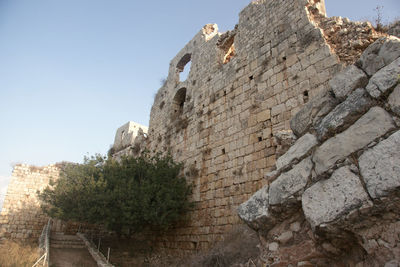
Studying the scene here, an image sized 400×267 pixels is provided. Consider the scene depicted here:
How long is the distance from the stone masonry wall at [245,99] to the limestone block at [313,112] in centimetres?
193

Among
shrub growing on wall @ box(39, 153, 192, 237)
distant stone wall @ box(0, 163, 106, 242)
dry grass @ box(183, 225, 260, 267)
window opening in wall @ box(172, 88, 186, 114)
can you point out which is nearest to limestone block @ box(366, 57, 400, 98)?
dry grass @ box(183, 225, 260, 267)

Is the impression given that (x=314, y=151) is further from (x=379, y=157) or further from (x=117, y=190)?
(x=117, y=190)

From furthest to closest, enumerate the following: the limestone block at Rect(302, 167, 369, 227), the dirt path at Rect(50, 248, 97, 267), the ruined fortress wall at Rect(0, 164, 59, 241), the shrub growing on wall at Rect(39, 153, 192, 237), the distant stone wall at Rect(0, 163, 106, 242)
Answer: the ruined fortress wall at Rect(0, 164, 59, 241) → the distant stone wall at Rect(0, 163, 106, 242) → the shrub growing on wall at Rect(39, 153, 192, 237) → the dirt path at Rect(50, 248, 97, 267) → the limestone block at Rect(302, 167, 369, 227)

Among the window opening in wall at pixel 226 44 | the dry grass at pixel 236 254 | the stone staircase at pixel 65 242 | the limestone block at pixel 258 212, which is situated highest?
the window opening in wall at pixel 226 44

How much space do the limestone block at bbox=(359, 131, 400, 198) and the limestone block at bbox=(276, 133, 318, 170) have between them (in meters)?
0.66

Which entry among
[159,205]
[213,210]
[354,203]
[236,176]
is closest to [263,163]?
[236,176]

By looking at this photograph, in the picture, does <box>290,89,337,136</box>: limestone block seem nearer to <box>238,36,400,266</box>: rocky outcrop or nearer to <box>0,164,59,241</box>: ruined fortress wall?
<box>238,36,400,266</box>: rocky outcrop

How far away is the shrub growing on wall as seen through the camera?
28.1 ft

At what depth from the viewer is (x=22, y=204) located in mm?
15352

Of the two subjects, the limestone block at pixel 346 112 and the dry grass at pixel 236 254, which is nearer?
the limestone block at pixel 346 112

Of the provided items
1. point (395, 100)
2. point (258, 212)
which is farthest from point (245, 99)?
point (395, 100)

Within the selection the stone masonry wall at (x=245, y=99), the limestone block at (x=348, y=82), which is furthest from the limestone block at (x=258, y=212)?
the stone masonry wall at (x=245, y=99)

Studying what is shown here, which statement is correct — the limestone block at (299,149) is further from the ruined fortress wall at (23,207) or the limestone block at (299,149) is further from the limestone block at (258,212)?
the ruined fortress wall at (23,207)

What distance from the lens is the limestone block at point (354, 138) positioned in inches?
95.8
